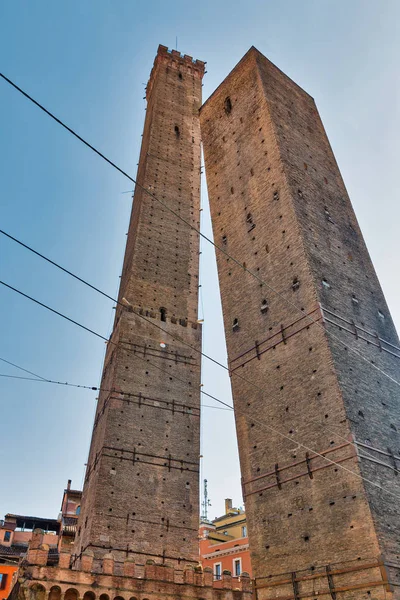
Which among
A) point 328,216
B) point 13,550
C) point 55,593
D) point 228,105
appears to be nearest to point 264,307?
point 328,216

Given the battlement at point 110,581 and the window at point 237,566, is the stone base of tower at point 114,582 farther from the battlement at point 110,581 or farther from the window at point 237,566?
the window at point 237,566

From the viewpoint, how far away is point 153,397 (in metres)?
18.4

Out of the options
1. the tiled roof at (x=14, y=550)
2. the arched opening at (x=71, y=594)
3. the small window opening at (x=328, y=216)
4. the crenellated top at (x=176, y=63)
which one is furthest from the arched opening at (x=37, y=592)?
the crenellated top at (x=176, y=63)

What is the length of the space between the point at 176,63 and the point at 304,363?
26131 mm

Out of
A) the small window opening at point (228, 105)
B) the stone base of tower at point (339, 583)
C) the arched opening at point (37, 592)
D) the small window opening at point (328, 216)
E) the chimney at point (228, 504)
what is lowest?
the stone base of tower at point (339, 583)

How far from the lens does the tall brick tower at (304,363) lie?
414 inches

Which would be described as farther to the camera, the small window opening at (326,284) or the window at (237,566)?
the window at (237,566)

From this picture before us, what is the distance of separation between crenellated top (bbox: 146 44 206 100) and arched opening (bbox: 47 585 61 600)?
92.4ft

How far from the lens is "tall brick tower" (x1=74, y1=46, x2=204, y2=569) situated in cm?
1569

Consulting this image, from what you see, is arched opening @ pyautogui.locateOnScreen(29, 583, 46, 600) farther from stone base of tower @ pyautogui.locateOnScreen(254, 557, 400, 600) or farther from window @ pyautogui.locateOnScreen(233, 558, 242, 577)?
window @ pyautogui.locateOnScreen(233, 558, 242, 577)

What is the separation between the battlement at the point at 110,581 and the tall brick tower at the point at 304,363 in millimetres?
2286

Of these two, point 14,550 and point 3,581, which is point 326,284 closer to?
point 3,581

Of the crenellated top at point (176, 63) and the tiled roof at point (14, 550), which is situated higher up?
the crenellated top at point (176, 63)

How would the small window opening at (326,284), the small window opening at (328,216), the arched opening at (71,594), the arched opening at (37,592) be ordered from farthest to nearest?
the small window opening at (328,216) → the small window opening at (326,284) → the arched opening at (71,594) → the arched opening at (37,592)
